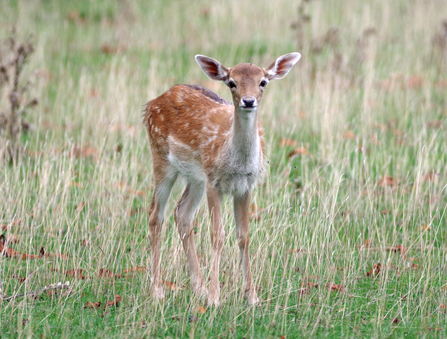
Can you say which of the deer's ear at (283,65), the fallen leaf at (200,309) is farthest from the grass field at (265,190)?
the deer's ear at (283,65)

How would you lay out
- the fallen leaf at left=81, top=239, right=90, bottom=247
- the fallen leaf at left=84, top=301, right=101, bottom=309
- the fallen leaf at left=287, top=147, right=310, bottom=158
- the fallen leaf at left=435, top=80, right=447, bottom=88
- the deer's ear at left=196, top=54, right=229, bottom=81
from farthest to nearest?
the fallen leaf at left=435, top=80, right=447, bottom=88 < the fallen leaf at left=287, top=147, right=310, bottom=158 < the fallen leaf at left=81, top=239, right=90, bottom=247 < the deer's ear at left=196, top=54, right=229, bottom=81 < the fallen leaf at left=84, top=301, right=101, bottom=309

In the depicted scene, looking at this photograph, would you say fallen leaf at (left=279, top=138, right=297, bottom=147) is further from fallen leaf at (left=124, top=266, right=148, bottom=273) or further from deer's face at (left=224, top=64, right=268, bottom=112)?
fallen leaf at (left=124, top=266, right=148, bottom=273)

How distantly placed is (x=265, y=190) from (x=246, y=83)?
210cm

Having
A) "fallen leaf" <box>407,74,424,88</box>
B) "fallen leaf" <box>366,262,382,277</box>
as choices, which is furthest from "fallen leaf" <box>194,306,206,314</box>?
"fallen leaf" <box>407,74,424,88</box>

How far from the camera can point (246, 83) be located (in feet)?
16.0

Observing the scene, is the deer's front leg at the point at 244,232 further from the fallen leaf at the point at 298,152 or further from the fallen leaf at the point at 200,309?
the fallen leaf at the point at 298,152

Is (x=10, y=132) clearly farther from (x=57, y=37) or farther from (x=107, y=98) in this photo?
(x=57, y=37)

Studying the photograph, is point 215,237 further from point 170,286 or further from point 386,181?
point 386,181

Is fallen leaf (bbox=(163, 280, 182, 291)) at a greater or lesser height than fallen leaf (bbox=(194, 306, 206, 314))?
greater

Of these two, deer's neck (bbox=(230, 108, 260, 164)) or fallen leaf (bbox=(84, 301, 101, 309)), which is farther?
deer's neck (bbox=(230, 108, 260, 164))

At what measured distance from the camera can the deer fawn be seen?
4.98m

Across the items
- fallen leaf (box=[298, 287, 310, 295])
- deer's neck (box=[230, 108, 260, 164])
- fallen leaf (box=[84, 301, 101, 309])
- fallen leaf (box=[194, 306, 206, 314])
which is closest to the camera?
fallen leaf (box=[194, 306, 206, 314])

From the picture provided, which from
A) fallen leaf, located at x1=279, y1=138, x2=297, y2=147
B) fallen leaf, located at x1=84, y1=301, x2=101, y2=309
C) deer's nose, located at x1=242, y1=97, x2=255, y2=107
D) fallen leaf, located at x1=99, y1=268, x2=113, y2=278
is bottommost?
fallen leaf, located at x1=84, y1=301, x2=101, y2=309

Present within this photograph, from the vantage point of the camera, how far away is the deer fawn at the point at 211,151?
16.3 ft
